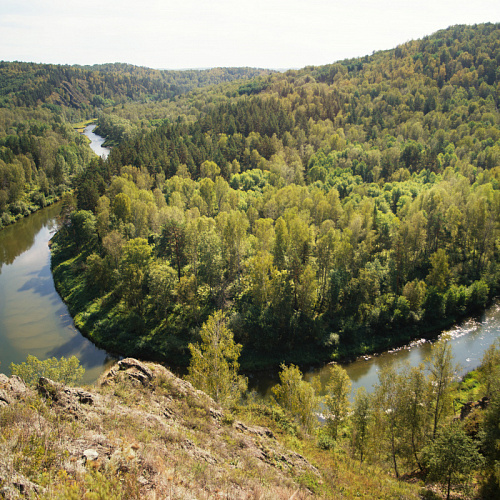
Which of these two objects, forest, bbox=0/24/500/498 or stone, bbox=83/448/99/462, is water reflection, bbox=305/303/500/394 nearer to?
forest, bbox=0/24/500/498

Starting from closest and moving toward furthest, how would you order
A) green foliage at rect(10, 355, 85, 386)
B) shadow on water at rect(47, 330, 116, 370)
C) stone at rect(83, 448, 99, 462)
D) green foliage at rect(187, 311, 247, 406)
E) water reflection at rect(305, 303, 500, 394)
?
stone at rect(83, 448, 99, 462), green foliage at rect(187, 311, 247, 406), green foliage at rect(10, 355, 85, 386), water reflection at rect(305, 303, 500, 394), shadow on water at rect(47, 330, 116, 370)

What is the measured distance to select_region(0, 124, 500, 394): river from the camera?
39562mm

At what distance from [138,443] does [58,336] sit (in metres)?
38.6

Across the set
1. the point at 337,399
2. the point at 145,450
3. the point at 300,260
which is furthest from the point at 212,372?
the point at 300,260

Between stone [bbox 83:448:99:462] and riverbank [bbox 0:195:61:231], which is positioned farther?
riverbank [bbox 0:195:61:231]

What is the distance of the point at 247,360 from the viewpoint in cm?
4047

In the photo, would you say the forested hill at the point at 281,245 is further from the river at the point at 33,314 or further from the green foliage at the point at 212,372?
the green foliage at the point at 212,372

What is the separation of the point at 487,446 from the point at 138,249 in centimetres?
4017

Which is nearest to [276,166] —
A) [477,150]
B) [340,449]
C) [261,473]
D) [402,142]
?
[402,142]

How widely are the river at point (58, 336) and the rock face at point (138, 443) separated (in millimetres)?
21400

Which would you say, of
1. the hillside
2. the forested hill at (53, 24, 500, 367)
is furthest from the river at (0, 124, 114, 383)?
the hillside

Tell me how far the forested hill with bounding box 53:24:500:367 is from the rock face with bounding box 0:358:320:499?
77.8ft

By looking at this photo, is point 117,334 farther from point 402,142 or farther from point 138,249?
point 402,142

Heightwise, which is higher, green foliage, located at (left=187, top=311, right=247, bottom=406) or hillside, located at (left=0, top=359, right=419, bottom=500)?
hillside, located at (left=0, top=359, right=419, bottom=500)
